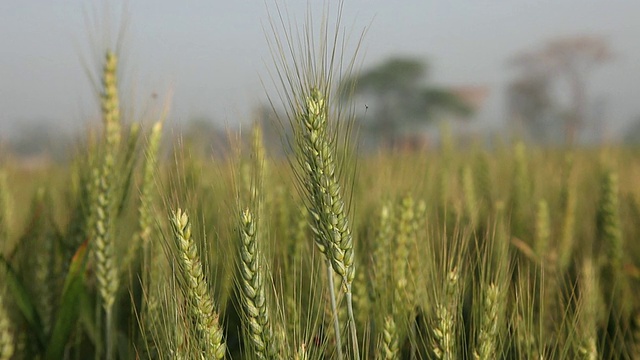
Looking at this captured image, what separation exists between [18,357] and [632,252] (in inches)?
102

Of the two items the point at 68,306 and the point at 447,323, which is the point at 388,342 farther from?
the point at 68,306

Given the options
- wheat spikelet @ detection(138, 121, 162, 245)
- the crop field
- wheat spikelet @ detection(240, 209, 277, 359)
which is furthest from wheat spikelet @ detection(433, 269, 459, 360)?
wheat spikelet @ detection(138, 121, 162, 245)

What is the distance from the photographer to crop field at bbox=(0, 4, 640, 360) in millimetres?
1186

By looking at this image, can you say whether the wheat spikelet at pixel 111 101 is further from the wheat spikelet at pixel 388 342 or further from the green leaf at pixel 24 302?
the wheat spikelet at pixel 388 342

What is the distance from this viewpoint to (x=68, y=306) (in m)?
1.69

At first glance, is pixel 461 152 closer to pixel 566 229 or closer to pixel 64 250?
pixel 566 229

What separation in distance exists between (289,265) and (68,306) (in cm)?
63

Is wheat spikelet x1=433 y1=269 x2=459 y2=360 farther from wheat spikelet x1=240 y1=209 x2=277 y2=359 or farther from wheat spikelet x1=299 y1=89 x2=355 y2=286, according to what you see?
wheat spikelet x1=240 y1=209 x2=277 y2=359

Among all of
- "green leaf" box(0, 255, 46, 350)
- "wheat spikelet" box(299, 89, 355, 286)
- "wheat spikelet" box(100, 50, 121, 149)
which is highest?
"wheat spikelet" box(100, 50, 121, 149)

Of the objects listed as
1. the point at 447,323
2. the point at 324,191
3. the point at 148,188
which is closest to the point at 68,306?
the point at 148,188

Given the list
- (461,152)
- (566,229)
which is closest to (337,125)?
(566,229)

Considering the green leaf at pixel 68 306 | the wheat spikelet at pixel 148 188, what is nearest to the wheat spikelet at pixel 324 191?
the wheat spikelet at pixel 148 188

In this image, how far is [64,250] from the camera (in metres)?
1.92

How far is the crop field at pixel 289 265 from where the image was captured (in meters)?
1.19
